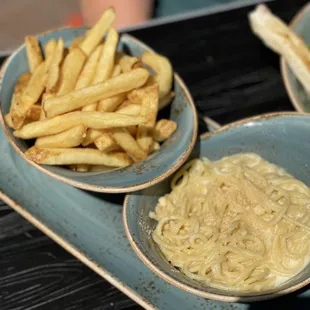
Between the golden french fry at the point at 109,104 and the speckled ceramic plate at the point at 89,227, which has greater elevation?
the golden french fry at the point at 109,104

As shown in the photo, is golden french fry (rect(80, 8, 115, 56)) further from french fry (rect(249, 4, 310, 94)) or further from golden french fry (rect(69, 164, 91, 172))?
french fry (rect(249, 4, 310, 94))

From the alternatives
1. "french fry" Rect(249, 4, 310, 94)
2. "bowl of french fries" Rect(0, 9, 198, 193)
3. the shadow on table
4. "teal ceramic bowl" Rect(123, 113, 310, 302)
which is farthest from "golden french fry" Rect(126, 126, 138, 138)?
"french fry" Rect(249, 4, 310, 94)

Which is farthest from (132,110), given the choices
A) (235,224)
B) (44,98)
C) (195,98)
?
(195,98)

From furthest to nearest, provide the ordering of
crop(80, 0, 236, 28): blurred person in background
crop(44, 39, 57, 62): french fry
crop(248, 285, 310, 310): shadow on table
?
crop(80, 0, 236, 28): blurred person in background < crop(44, 39, 57, 62): french fry < crop(248, 285, 310, 310): shadow on table

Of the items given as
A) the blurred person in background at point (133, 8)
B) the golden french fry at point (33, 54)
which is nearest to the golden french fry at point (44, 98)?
the golden french fry at point (33, 54)

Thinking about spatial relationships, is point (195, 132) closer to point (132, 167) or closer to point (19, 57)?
point (132, 167)

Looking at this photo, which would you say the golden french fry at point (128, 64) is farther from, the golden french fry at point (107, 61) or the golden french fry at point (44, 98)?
the golden french fry at point (44, 98)
